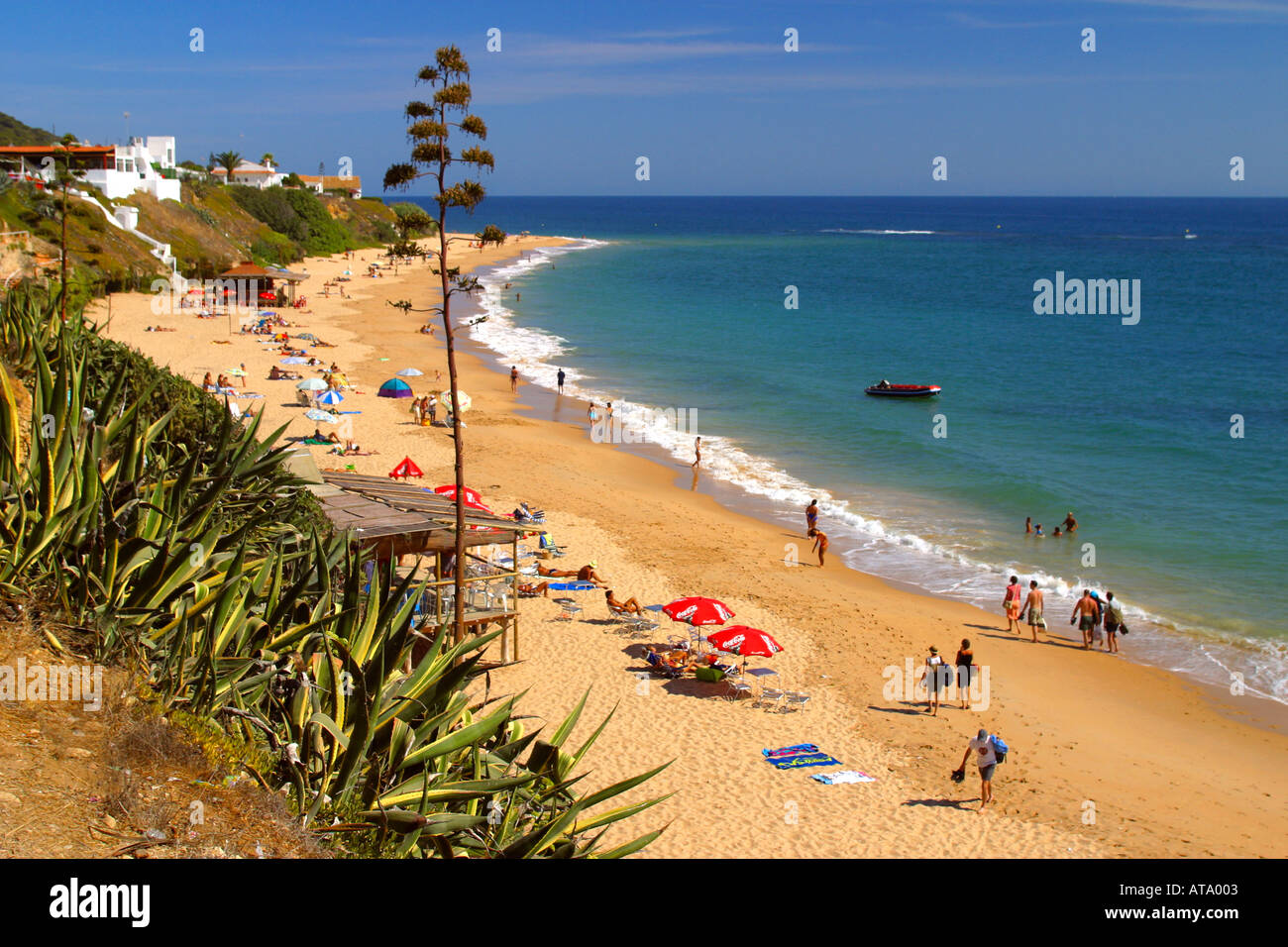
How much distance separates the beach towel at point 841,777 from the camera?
1186 cm

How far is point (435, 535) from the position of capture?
13.6 meters

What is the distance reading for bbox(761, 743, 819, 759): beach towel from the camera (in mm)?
12383

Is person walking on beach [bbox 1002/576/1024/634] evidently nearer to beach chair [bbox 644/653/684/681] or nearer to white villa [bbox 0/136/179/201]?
beach chair [bbox 644/653/684/681]

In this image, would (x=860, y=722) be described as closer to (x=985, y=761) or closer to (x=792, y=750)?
(x=792, y=750)

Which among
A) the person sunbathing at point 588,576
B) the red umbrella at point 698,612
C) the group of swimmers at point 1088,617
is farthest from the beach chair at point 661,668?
the group of swimmers at point 1088,617

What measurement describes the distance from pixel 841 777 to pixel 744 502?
13.7 m

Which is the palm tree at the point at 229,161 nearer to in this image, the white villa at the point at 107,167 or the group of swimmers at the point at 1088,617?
the white villa at the point at 107,167

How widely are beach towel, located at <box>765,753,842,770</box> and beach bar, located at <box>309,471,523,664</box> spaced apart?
397 centimetres

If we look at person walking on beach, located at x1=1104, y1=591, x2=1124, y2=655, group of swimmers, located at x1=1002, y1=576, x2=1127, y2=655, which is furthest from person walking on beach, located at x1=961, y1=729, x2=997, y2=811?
person walking on beach, located at x1=1104, y1=591, x2=1124, y2=655

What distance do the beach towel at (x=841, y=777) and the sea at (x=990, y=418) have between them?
7.29 metres
